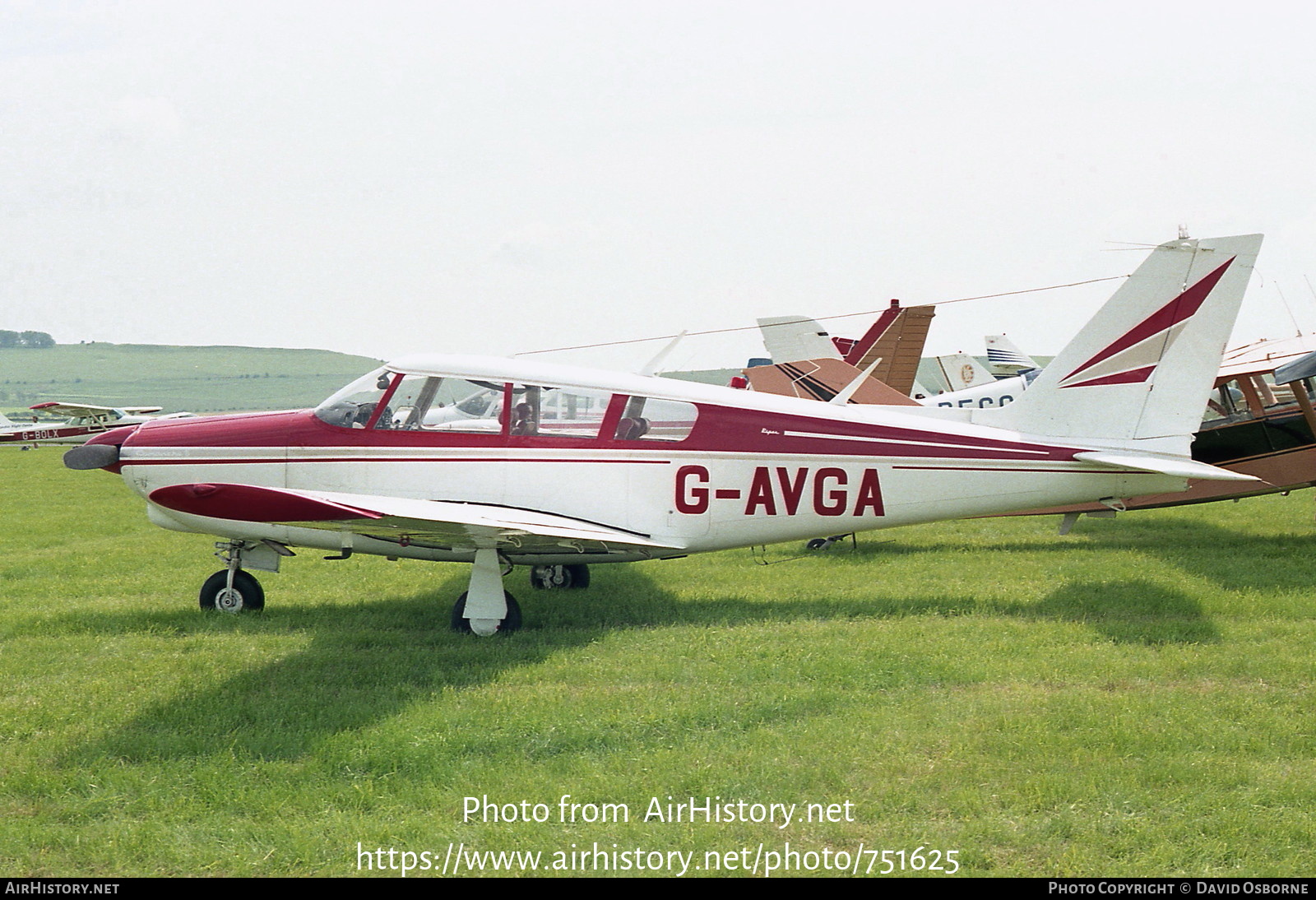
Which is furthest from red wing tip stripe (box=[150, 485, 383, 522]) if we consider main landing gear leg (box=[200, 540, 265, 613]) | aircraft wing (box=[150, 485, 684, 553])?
main landing gear leg (box=[200, 540, 265, 613])

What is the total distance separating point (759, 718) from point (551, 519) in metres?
2.75

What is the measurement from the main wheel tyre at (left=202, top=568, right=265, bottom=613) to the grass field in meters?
0.25

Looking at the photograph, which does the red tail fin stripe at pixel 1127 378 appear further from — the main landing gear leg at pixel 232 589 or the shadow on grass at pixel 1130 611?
the main landing gear leg at pixel 232 589

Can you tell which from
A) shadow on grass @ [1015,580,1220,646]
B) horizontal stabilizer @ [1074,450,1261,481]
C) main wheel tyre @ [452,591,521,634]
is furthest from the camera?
main wheel tyre @ [452,591,521,634]

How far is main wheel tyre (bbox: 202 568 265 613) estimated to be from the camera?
28.9 ft

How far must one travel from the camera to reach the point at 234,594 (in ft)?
29.0

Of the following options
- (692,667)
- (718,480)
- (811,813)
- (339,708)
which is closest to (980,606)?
(718,480)

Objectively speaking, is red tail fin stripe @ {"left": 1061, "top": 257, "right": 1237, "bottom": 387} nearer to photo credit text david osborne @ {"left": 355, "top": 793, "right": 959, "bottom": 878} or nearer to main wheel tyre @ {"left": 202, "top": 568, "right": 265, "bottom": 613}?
photo credit text david osborne @ {"left": 355, "top": 793, "right": 959, "bottom": 878}

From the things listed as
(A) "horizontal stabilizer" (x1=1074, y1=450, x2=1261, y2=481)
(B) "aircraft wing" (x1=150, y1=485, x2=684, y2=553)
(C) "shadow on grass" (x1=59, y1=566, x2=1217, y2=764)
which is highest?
(A) "horizontal stabilizer" (x1=1074, y1=450, x2=1261, y2=481)

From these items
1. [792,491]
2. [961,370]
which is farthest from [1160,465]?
[961,370]

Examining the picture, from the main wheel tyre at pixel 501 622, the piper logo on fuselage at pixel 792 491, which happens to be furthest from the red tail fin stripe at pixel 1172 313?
the main wheel tyre at pixel 501 622

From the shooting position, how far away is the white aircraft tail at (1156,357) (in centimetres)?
820

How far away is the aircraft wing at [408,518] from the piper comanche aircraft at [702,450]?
14 cm

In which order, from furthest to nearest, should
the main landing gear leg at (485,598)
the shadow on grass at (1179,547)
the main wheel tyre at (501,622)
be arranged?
the shadow on grass at (1179,547) → the main wheel tyre at (501,622) → the main landing gear leg at (485,598)
